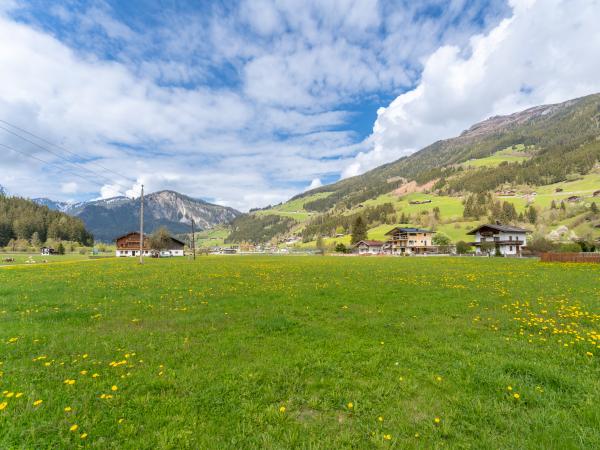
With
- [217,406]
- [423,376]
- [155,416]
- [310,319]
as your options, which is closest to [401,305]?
[310,319]

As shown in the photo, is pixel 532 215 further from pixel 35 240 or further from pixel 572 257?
pixel 35 240

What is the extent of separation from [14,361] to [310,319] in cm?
950

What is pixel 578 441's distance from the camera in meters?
4.72

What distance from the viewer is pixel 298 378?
22.6 feet

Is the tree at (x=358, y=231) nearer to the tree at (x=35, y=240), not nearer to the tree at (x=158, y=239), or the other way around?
the tree at (x=158, y=239)

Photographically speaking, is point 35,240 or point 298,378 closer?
point 298,378

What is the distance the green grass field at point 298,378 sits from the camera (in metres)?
4.93

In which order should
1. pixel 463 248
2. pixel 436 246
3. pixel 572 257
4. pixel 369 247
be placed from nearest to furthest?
pixel 572 257
pixel 463 248
pixel 436 246
pixel 369 247

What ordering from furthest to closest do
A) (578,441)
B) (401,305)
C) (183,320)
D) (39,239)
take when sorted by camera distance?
(39,239) < (401,305) < (183,320) < (578,441)

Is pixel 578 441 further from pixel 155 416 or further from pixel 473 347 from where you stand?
pixel 155 416

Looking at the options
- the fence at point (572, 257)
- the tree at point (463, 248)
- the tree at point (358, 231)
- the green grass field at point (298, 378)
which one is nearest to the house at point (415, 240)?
the tree at point (358, 231)

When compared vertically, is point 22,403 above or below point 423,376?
above

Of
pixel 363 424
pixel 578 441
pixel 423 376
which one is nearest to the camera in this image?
pixel 578 441

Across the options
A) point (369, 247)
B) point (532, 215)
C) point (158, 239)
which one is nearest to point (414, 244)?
point (369, 247)
